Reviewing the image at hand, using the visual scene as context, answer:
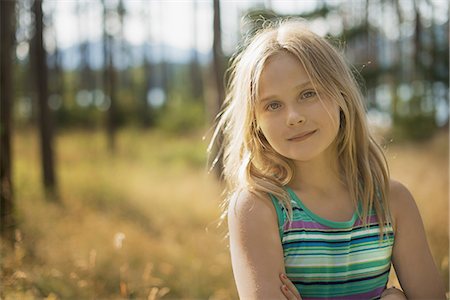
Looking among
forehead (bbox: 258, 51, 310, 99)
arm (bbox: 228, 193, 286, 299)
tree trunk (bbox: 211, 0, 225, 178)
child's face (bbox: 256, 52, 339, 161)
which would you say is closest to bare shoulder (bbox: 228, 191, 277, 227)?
arm (bbox: 228, 193, 286, 299)

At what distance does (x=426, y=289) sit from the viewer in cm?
170

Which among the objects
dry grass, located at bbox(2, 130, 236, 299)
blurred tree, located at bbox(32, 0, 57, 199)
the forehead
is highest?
the forehead

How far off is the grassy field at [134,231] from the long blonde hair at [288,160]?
0.34 metres

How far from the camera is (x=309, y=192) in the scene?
1.70 metres

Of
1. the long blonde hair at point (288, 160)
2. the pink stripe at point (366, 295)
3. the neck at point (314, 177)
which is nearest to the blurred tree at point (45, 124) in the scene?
the long blonde hair at point (288, 160)

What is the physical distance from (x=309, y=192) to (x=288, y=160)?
0.36ft

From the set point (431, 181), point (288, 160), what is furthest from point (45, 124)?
point (288, 160)

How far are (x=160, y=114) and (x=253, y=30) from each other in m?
20.5

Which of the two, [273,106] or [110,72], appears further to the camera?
[110,72]

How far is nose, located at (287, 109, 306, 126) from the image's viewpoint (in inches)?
62.6

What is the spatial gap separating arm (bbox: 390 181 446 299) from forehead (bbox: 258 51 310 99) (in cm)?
46

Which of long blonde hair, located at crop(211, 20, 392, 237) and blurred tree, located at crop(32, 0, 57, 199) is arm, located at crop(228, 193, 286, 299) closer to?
long blonde hair, located at crop(211, 20, 392, 237)

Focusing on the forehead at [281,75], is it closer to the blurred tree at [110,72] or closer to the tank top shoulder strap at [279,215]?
the tank top shoulder strap at [279,215]

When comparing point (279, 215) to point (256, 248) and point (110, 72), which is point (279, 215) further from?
point (110, 72)
